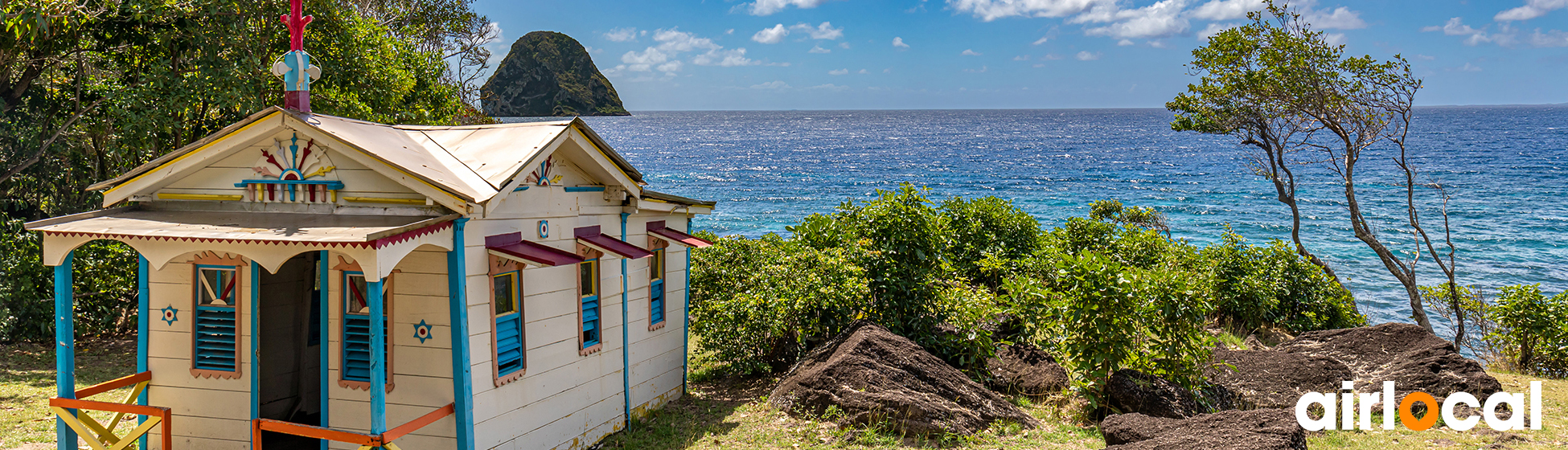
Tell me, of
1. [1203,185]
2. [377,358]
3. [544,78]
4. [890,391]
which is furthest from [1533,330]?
[544,78]

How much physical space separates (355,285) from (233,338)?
1525mm

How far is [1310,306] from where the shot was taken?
17641 millimetres

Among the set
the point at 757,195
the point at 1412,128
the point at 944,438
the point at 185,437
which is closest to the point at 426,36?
the point at 185,437

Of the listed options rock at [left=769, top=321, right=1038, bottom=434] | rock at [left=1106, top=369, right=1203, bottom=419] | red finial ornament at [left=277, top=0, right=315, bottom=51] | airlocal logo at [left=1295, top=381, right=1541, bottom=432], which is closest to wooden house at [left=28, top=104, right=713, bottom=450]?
red finial ornament at [left=277, top=0, right=315, bottom=51]

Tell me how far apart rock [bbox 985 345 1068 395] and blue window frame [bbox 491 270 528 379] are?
714cm

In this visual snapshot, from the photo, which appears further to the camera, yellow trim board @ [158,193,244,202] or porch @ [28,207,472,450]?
yellow trim board @ [158,193,244,202]

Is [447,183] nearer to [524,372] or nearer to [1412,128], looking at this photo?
[524,372]

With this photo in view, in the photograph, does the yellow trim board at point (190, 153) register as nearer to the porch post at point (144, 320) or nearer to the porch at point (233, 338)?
the porch at point (233, 338)

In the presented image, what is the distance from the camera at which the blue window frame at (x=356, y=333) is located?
A: 27.9ft

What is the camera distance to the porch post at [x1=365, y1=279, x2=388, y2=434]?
23.5ft

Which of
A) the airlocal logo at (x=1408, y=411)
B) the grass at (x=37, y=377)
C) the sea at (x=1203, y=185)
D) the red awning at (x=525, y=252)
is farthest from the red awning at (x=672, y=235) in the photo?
the sea at (x=1203, y=185)

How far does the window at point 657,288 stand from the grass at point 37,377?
7355mm

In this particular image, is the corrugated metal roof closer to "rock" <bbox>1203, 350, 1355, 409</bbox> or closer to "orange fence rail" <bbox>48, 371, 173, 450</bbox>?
"orange fence rail" <bbox>48, 371, 173, 450</bbox>

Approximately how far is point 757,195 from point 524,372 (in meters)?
58.8
